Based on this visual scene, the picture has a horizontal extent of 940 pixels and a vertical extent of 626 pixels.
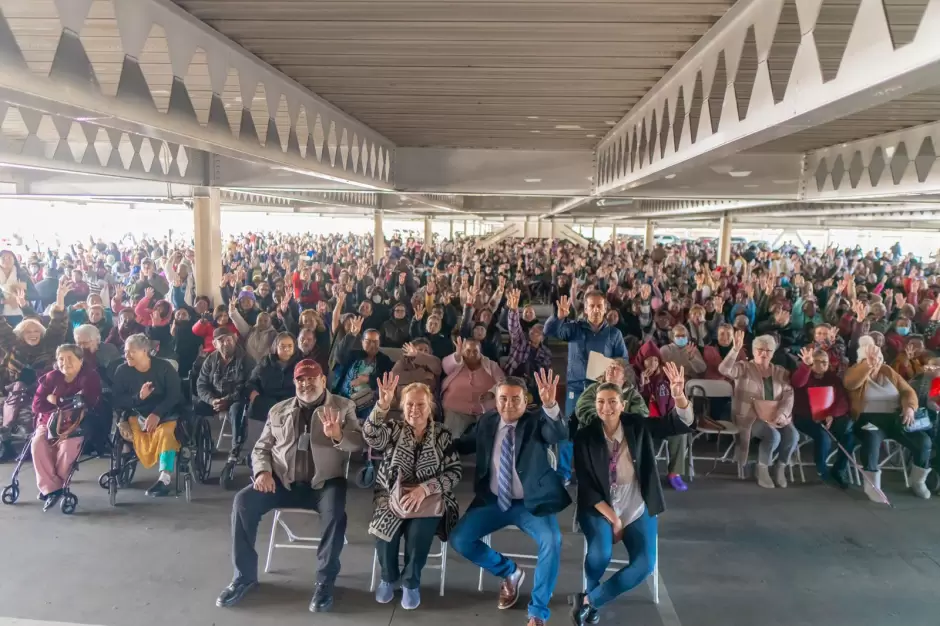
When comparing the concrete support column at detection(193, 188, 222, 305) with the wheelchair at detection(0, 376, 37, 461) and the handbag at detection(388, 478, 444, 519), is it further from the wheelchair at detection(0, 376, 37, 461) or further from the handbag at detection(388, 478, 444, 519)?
the handbag at detection(388, 478, 444, 519)

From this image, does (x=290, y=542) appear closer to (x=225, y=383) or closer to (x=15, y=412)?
(x=225, y=383)

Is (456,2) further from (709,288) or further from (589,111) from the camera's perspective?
(709,288)

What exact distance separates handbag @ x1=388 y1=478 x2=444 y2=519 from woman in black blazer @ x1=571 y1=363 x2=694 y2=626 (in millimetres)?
946

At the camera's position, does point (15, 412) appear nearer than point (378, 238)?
Yes

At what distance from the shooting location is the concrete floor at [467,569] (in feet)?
13.0

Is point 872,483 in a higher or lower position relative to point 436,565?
higher

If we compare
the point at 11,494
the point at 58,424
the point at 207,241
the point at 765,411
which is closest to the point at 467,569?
the point at 765,411

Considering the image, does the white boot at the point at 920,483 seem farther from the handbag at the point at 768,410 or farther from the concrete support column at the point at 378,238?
the concrete support column at the point at 378,238

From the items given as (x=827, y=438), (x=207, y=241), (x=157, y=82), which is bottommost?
(x=827, y=438)

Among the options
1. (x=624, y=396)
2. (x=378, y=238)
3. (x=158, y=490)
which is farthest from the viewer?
(x=378, y=238)

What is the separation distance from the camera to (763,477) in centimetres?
616

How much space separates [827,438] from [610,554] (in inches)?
137

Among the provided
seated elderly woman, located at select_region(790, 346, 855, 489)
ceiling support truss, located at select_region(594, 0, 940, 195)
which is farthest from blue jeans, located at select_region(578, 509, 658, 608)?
seated elderly woman, located at select_region(790, 346, 855, 489)

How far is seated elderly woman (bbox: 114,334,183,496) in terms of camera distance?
5547mm
